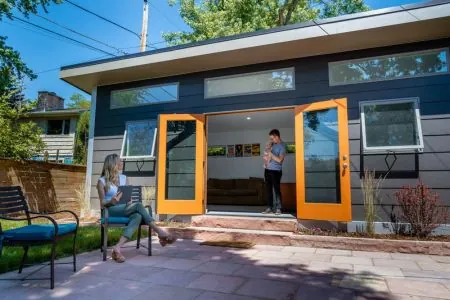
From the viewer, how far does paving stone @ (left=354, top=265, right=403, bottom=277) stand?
283cm

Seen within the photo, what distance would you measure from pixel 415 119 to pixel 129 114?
5076mm

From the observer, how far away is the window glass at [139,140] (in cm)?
602

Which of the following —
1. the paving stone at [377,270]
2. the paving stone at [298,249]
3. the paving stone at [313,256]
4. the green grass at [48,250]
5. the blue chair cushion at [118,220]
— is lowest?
the paving stone at [298,249]

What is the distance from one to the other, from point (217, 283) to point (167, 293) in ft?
1.44

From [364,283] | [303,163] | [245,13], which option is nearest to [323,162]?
[303,163]

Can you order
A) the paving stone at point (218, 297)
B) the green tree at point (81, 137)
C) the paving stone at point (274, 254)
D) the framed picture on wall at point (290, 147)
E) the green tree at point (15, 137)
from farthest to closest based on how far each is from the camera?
the green tree at point (81, 137) < the framed picture on wall at point (290, 147) < the green tree at point (15, 137) < the paving stone at point (274, 254) < the paving stone at point (218, 297)

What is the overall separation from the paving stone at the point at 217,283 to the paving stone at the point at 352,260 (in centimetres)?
131

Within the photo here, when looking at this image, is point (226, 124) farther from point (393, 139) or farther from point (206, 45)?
point (393, 139)

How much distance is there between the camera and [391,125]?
4562 mm

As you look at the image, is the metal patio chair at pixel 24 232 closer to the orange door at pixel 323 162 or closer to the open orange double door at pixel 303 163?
the open orange double door at pixel 303 163

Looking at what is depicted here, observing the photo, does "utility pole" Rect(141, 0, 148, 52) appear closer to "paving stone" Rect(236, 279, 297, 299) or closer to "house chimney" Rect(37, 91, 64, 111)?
"house chimney" Rect(37, 91, 64, 111)

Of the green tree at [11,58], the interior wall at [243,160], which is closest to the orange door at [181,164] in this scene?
the green tree at [11,58]

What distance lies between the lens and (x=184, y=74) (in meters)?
6.02

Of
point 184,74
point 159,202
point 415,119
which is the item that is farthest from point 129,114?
point 415,119
